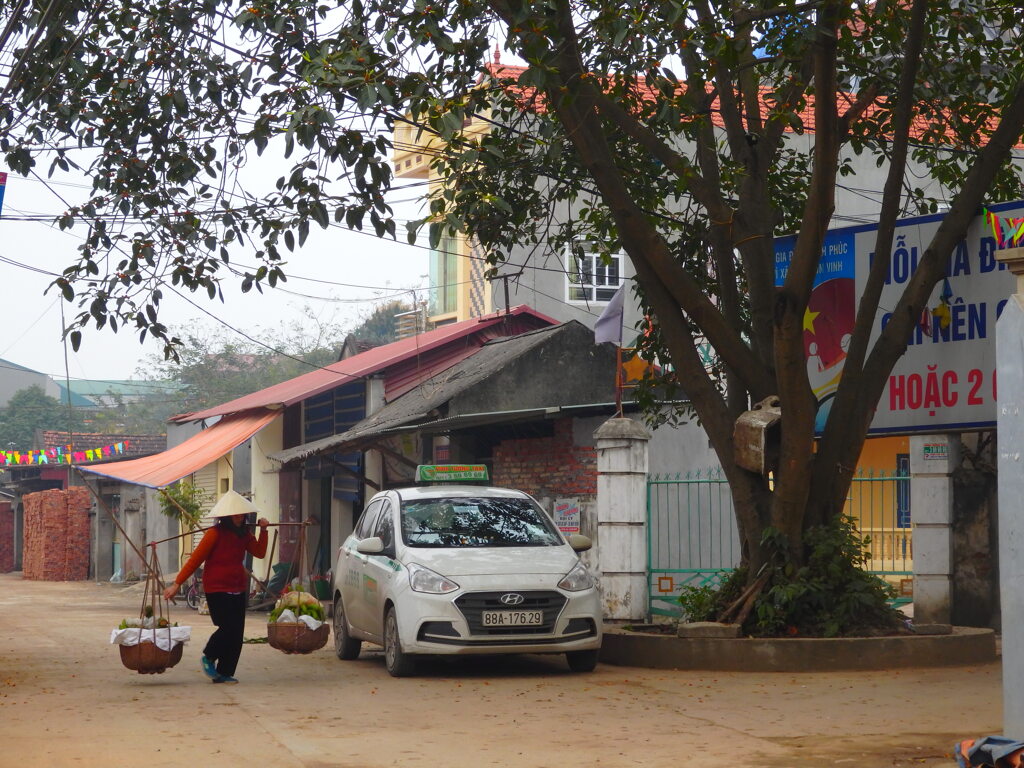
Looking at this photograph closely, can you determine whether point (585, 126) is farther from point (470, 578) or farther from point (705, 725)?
point (705, 725)

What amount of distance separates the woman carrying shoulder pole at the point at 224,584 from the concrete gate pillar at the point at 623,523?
520 cm

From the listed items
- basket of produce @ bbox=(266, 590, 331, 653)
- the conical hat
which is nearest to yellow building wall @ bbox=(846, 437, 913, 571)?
basket of produce @ bbox=(266, 590, 331, 653)

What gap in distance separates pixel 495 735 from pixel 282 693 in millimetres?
2969

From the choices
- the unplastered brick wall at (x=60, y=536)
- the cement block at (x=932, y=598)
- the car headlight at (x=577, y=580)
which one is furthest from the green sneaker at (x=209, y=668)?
the unplastered brick wall at (x=60, y=536)

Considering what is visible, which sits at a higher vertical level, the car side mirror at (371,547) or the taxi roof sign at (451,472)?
the taxi roof sign at (451,472)

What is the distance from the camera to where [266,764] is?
286 inches

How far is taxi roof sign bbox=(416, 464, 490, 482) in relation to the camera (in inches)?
709

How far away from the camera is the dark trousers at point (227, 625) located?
11.4 meters

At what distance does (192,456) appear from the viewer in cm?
2516

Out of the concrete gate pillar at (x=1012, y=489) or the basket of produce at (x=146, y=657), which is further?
the basket of produce at (x=146, y=657)

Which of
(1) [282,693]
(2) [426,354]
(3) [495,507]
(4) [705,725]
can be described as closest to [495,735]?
(4) [705,725]

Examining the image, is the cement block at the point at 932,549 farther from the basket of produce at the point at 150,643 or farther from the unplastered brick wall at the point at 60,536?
the unplastered brick wall at the point at 60,536

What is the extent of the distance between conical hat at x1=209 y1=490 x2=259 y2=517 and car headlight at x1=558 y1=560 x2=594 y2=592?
2760 mm

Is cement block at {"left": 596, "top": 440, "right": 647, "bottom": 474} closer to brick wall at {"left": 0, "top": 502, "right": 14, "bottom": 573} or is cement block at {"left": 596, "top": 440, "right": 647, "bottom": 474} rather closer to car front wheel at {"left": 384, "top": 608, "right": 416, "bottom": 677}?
car front wheel at {"left": 384, "top": 608, "right": 416, "bottom": 677}
